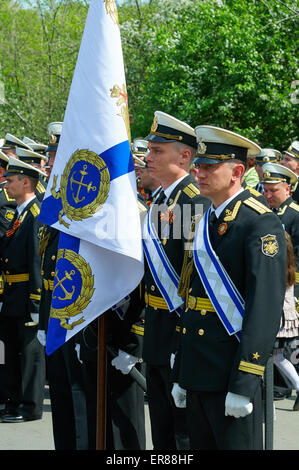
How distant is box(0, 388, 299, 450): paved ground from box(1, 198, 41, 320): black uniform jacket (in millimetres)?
918

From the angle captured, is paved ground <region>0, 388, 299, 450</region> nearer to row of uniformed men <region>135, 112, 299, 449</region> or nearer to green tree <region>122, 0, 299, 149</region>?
row of uniformed men <region>135, 112, 299, 449</region>

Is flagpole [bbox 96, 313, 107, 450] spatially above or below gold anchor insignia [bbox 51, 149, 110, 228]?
below

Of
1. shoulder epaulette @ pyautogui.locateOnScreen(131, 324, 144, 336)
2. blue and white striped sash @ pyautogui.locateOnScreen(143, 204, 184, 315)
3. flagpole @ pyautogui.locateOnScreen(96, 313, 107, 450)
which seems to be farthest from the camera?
shoulder epaulette @ pyautogui.locateOnScreen(131, 324, 144, 336)

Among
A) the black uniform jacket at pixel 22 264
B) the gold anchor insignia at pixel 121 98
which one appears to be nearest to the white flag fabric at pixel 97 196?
the gold anchor insignia at pixel 121 98

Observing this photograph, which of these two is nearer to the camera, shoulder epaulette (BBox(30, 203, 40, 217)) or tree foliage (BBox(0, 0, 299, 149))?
shoulder epaulette (BBox(30, 203, 40, 217))

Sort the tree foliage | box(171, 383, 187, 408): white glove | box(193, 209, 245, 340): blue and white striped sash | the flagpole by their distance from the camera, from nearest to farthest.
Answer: box(193, 209, 245, 340): blue and white striped sash, box(171, 383, 187, 408): white glove, the flagpole, the tree foliage

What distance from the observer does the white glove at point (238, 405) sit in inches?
138

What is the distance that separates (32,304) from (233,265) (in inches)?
130

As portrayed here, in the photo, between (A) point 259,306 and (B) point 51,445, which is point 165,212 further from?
(B) point 51,445

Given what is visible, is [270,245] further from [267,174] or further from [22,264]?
[267,174]

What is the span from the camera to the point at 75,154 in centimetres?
423

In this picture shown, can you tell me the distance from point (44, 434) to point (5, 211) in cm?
256

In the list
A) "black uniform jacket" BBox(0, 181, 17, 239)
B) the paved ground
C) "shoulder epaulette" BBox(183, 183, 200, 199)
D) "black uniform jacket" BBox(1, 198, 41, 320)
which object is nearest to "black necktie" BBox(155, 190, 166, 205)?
"shoulder epaulette" BBox(183, 183, 200, 199)

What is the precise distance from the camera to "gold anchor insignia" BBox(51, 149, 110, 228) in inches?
162
